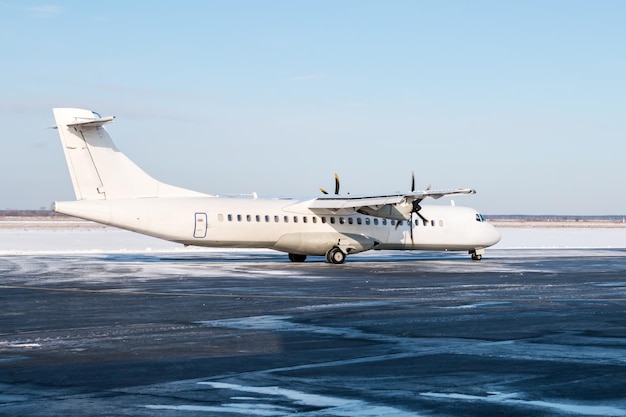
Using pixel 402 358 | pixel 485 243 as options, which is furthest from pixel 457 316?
pixel 485 243

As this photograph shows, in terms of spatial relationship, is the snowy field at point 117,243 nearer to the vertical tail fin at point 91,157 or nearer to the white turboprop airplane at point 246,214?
the white turboprop airplane at point 246,214

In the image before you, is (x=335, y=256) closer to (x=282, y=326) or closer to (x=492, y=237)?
(x=492, y=237)

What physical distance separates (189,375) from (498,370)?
4130mm

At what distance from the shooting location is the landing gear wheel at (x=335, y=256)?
40.6 metres

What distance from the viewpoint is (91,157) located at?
35.2m

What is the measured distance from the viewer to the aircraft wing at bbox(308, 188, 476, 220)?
3884 cm

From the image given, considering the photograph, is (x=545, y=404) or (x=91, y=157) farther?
(x=91, y=157)

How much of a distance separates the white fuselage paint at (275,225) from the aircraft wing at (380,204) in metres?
0.58

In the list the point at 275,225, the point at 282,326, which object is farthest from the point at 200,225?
the point at 282,326

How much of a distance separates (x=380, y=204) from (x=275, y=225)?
16.0ft

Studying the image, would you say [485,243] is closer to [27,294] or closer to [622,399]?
[27,294]

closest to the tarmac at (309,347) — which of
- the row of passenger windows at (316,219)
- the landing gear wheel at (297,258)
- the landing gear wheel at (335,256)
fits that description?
the row of passenger windows at (316,219)

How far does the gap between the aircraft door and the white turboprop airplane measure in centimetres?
4

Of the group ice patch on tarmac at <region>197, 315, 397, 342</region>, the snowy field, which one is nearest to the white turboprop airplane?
the snowy field
